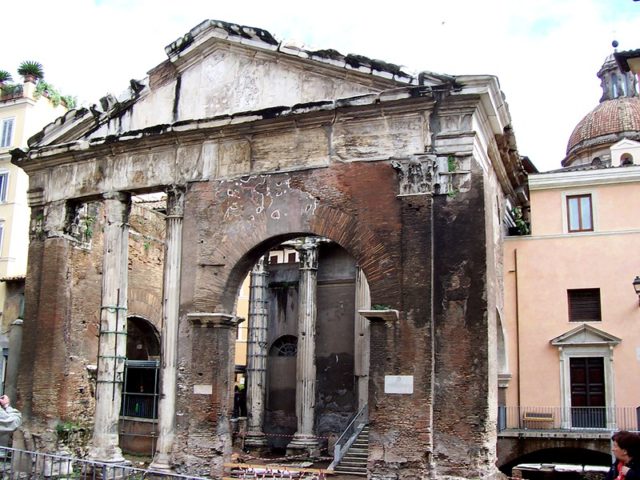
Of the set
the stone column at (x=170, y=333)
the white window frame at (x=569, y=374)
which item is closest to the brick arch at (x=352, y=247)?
the stone column at (x=170, y=333)

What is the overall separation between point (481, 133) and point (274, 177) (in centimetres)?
354

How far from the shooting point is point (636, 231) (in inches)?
750

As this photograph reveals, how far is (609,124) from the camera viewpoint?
34094 millimetres

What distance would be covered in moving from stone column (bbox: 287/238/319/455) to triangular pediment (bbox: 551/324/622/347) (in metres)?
6.25

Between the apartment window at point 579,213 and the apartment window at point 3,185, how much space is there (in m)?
20.2

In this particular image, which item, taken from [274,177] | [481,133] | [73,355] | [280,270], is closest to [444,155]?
[481,133]

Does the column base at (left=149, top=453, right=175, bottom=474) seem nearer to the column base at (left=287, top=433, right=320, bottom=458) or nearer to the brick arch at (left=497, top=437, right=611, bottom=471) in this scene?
the column base at (left=287, top=433, right=320, bottom=458)

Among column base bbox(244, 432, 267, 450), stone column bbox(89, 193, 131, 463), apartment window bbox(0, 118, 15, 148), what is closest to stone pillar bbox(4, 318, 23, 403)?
stone column bbox(89, 193, 131, 463)

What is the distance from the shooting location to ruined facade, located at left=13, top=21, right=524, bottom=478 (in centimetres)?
1177

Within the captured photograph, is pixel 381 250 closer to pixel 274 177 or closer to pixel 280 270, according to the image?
pixel 274 177

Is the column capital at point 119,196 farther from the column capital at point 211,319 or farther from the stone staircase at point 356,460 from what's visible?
the stone staircase at point 356,460

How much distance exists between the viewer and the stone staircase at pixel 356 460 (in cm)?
1680

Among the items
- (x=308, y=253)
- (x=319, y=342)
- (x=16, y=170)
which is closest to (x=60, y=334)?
(x=308, y=253)

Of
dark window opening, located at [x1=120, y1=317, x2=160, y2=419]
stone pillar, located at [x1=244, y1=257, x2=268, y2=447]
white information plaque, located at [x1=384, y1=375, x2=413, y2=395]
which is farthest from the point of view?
stone pillar, located at [x1=244, y1=257, x2=268, y2=447]
